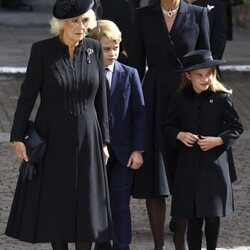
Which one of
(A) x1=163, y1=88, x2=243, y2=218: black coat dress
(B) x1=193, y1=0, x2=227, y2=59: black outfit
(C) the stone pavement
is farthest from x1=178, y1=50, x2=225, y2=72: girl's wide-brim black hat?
(C) the stone pavement

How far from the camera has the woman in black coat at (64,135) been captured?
628 centimetres

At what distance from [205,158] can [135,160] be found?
0.44 metres

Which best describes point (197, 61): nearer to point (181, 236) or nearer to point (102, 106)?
point (102, 106)

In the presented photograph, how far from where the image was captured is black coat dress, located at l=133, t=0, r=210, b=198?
7312 millimetres

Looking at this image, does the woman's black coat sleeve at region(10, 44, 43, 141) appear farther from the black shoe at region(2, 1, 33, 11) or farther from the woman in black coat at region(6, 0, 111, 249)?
the black shoe at region(2, 1, 33, 11)

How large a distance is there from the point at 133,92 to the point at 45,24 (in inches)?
587

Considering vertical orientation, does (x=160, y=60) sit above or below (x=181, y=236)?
above

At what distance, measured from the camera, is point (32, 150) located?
245 inches

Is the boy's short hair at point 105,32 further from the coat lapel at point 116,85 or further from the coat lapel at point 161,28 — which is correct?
the coat lapel at point 161,28

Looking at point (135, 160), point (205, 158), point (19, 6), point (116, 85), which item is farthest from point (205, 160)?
point (19, 6)

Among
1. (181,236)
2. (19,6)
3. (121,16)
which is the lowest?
(19,6)

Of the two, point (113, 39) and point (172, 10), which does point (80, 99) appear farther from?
point (172, 10)

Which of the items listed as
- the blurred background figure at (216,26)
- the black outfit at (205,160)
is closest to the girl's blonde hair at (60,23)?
the black outfit at (205,160)

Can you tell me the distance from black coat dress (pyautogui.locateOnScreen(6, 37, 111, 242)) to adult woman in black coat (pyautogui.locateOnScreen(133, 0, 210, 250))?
103cm
